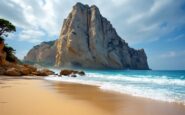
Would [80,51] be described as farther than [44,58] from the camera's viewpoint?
No

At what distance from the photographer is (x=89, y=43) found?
3521 inches

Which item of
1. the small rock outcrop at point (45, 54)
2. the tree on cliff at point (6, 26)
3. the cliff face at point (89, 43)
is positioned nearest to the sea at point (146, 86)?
the tree on cliff at point (6, 26)

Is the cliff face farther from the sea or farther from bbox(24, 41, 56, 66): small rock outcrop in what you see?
the sea

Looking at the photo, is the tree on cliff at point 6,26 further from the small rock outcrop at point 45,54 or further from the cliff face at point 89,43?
the small rock outcrop at point 45,54

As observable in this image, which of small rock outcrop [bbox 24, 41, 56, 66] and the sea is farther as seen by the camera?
small rock outcrop [bbox 24, 41, 56, 66]

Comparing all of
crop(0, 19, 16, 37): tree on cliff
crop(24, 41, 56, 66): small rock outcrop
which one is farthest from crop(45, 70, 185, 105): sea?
crop(24, 41, 56, 66): small rock outcrop

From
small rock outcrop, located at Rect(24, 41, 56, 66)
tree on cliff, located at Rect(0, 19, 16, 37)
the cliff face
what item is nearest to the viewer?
tree on cliff, located at Rect(0, 19, 16, 37)

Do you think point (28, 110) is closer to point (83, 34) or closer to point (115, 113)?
point (115, 113)

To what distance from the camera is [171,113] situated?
248 inches

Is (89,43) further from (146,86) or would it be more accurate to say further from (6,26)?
(146,86)

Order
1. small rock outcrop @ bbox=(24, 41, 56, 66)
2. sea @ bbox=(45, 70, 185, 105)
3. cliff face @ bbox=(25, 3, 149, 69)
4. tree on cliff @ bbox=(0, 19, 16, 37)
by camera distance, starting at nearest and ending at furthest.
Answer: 1. sea @ bbox=(45, 70, 185, 105)
2. tree on cliff @ bbox=(0, 19, 16, 37)
3. cliff face @ bbox=(25, 3, 149, 69)
4. small rock outcrop @ bbox=(24, 41, 56, 66)

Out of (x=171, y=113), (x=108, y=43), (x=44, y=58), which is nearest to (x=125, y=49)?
(x=108, y=43)

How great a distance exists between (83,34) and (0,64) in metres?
59.8

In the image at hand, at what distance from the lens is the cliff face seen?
85.2 meters
